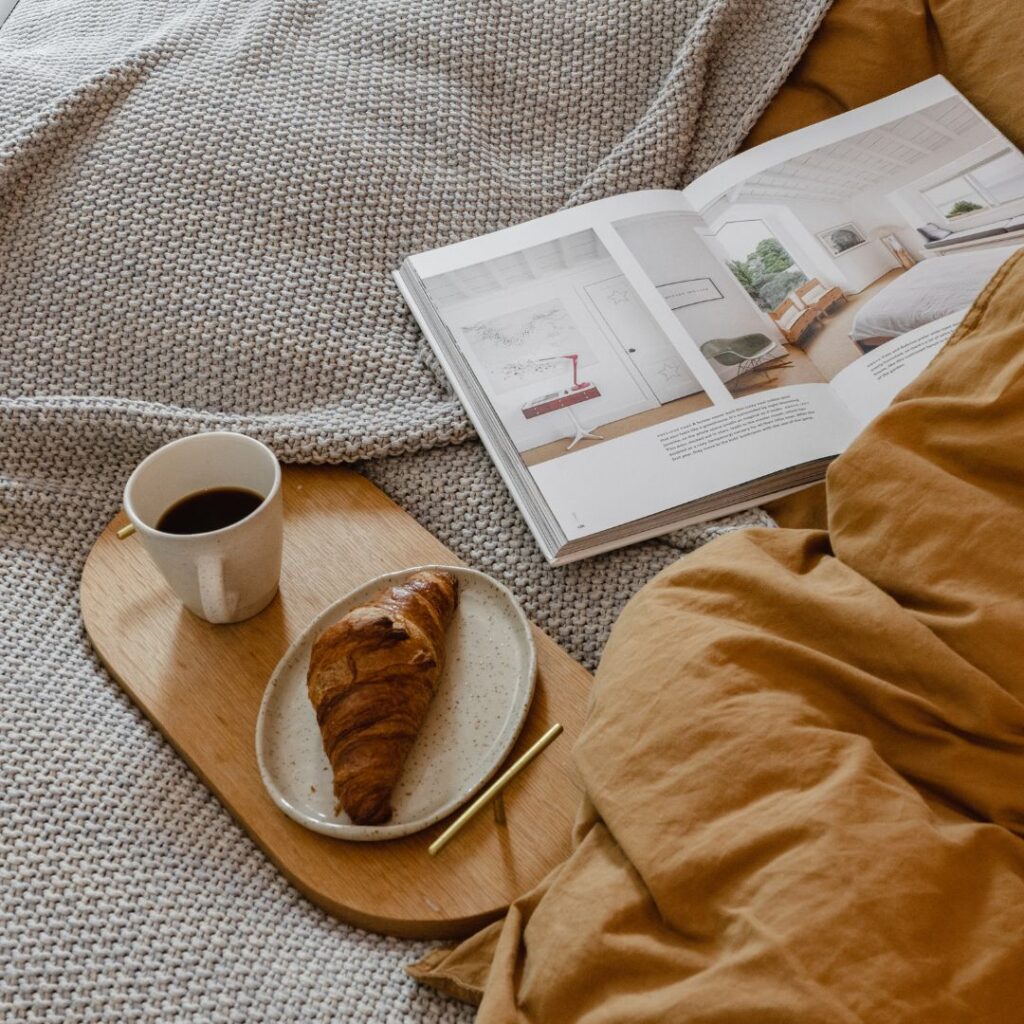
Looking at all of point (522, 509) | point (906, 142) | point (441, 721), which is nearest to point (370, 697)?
point (441, 721)

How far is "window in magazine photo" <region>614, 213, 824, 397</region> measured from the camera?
2.39ft

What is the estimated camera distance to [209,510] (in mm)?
623

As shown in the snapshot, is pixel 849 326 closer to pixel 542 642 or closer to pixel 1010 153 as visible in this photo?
pixel 1010 153

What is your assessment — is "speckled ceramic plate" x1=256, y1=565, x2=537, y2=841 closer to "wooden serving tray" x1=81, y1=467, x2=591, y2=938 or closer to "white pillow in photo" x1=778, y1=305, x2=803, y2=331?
"wooden serving tray" x1=81, y1=467, x2=591, y2=938

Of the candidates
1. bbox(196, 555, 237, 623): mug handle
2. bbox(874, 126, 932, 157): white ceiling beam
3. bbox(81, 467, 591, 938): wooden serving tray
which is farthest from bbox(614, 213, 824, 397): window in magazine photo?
bbox(196, 555, 237, 623): mug handle

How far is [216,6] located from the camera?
0.88 meters

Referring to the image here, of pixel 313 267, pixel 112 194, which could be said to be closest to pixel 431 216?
pixel 313 267

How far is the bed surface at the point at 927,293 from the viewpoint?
28.3 inches

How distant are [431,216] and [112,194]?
23 centimetres

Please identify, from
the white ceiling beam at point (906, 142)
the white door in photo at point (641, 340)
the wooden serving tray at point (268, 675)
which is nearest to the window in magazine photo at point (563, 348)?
the white door in photo at point (641, 340)

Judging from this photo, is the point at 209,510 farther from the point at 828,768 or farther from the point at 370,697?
the point at 828,768

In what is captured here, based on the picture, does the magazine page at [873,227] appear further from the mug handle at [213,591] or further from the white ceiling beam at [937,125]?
the mug handle at [213,591]

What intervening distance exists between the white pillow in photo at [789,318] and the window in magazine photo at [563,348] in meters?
0.08

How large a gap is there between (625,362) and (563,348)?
44mm
